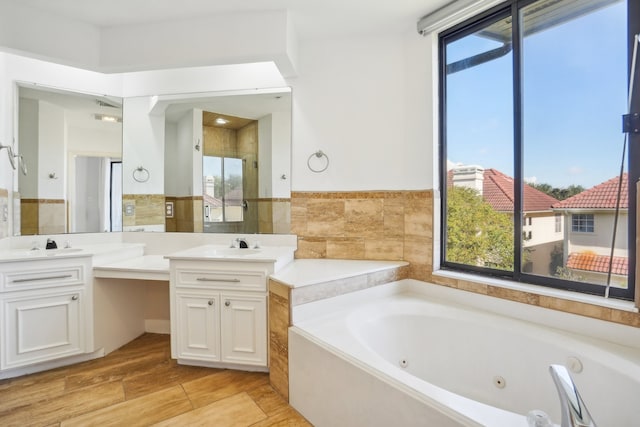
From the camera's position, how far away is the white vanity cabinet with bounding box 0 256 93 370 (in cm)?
205

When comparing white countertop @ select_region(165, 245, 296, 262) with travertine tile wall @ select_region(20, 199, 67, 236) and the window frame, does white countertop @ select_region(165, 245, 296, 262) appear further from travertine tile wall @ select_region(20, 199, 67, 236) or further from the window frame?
the window frame

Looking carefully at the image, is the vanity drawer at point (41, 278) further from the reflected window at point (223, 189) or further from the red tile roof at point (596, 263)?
the red tile roof at point (596, 263)

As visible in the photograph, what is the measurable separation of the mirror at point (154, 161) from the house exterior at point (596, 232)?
6.23 feet

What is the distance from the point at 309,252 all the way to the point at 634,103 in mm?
2130

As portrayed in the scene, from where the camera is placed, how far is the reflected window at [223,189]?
268cm

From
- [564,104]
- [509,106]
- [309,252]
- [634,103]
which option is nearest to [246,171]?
[309,252]

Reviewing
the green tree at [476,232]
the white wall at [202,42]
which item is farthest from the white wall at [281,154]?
the green tree at [476,232]

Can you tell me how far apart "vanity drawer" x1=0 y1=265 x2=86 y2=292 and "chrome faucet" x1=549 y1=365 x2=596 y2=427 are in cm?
274

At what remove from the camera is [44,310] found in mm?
2145

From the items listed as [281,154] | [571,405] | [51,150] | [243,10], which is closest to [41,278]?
[51,150]

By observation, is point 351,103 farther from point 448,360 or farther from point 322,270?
point 448,360

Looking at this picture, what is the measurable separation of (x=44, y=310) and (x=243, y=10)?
247 cm

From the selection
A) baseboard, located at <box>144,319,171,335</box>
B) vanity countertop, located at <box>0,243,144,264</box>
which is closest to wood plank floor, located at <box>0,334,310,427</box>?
baseboard, located at <box>144,319,171,335</box>

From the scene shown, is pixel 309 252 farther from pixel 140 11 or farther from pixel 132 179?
pixel 140 11
